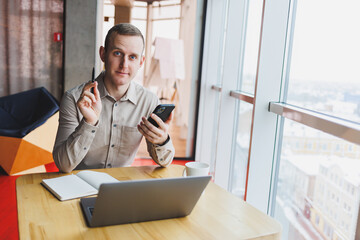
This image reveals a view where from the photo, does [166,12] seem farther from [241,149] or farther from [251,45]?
[241,149]

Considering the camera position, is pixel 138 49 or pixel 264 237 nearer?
pixel 264 237

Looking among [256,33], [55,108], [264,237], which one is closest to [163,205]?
[264,237]

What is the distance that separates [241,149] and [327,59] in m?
1.48

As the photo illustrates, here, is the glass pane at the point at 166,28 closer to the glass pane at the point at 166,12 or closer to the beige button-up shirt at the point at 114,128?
the glass pane at the point at 166,12

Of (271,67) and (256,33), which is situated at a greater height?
(256,33)

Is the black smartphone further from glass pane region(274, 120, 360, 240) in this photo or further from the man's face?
glass pane region(274, 120, 360, 240)

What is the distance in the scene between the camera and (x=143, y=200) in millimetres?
1013

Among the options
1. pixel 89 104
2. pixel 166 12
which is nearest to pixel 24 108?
pixel 166 12

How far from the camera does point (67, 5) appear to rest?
14.3 feet

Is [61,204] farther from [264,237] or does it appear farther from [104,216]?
→ [264,237]

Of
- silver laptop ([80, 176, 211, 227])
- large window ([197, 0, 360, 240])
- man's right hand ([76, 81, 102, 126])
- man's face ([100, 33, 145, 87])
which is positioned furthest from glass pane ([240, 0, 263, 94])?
silver laptop ([80, 176, 211, 227])

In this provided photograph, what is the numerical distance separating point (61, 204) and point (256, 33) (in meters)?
2.31

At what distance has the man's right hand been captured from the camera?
1492 millimetres

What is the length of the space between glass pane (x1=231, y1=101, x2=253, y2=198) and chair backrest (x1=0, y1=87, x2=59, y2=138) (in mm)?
2158
